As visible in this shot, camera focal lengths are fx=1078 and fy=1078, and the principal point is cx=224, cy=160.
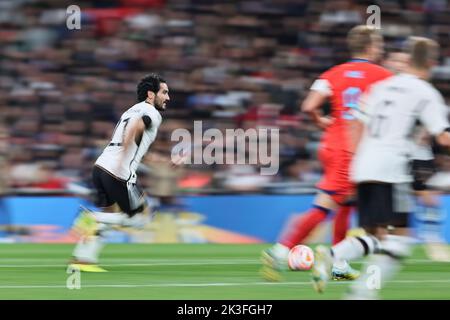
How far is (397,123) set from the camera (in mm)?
7160

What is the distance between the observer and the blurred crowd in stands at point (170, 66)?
59.3 feet

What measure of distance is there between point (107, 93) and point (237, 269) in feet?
28.8

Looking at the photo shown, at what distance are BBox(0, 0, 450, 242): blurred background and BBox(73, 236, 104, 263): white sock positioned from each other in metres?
6.24

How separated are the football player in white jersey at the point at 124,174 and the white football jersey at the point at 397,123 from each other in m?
3.41

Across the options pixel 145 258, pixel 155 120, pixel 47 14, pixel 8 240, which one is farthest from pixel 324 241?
pixel 47 14

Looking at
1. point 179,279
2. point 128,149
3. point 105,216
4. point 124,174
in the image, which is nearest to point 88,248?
point 105,216

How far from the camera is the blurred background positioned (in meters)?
16.6

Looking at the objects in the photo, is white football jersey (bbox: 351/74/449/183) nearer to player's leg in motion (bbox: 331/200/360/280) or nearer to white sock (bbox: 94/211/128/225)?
Result: player's leg in motion (bbox: 331/200/360/280)

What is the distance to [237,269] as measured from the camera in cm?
1095

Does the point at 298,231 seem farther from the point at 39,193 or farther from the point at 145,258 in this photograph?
the point at 39,193

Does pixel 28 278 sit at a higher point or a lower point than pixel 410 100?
lower

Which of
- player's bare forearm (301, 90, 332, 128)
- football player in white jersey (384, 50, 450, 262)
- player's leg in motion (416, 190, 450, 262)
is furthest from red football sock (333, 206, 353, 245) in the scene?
player's leg in motion (416, 190, 450, 262)

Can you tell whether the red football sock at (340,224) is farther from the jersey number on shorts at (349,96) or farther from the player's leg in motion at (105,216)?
the player's leg in motion at (105,216)

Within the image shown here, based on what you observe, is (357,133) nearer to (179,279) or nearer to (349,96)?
(349,96)
